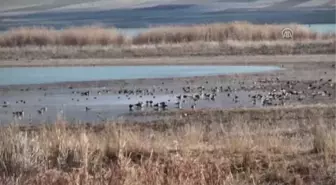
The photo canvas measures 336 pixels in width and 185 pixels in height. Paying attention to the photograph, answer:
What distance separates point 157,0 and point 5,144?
386 ft

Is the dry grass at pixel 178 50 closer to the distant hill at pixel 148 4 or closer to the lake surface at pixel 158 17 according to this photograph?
the lake surface at pixel 158 17

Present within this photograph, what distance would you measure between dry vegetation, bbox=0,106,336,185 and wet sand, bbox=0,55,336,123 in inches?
246

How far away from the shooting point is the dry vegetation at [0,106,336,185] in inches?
406

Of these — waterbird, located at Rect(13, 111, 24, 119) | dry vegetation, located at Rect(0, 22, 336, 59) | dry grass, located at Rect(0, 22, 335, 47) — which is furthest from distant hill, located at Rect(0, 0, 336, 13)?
waterbird, located at Rect(13, 111, 24, 119)

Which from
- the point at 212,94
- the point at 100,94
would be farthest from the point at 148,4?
the point at 212,94

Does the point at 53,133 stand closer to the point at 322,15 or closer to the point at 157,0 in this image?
the point at 322,15

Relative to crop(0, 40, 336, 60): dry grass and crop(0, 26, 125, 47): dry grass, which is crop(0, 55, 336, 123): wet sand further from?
crop(0, 26, 125, 47): dry grass

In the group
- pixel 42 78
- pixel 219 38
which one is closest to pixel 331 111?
pixel 42 78

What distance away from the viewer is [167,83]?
29.0 m

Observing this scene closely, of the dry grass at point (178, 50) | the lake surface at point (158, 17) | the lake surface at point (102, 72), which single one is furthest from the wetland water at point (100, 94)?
the lake surface at point (158, 17)

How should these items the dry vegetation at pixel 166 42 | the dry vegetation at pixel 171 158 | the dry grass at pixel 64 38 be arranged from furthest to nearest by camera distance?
the dry grass at pixel 64 38, the dry vegetation at pixel 166 42, the dry vegetation at pixel 171 158

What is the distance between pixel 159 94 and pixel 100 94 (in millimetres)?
1765

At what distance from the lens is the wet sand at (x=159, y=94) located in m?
21.4

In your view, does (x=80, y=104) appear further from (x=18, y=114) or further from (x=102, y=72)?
(x=102, y=72)
